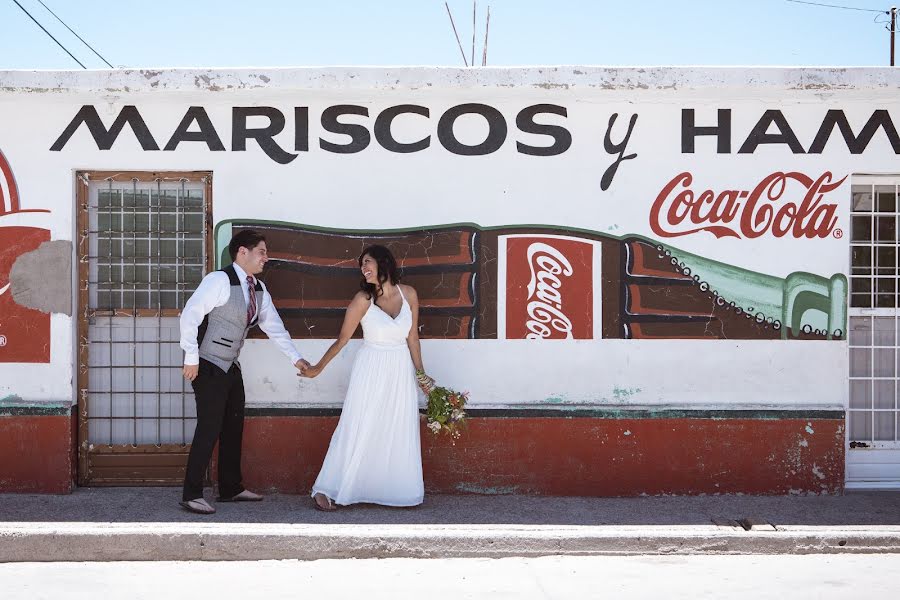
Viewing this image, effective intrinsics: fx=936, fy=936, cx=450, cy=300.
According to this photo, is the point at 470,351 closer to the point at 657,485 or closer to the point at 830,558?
the point at 657,485

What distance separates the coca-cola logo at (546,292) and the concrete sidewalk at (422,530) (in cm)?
134

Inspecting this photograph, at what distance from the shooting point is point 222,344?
6.47 meters

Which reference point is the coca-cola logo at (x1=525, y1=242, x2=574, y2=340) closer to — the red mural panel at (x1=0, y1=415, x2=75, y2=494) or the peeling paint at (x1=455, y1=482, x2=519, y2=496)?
the peeling paint at (x1=455, y1=482, x2=519, y2=496)

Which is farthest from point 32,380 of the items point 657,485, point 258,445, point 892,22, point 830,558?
point 892,22

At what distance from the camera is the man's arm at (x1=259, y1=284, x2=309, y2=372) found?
21.9 feet

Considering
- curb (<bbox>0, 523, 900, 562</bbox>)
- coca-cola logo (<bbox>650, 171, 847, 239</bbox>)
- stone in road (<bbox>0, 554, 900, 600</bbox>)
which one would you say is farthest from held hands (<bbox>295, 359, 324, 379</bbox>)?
coca-cola logo (<bbox>650, 171, 847, 239</bbox>)

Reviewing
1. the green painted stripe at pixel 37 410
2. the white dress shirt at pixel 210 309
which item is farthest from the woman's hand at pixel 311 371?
the green painted stripe at pixel 37 410

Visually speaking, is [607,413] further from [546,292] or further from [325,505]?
[325,505]

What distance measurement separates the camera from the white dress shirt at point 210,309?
20.6ft

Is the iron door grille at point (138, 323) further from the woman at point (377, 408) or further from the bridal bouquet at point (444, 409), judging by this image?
the bridal bouquet at point (444, 409)

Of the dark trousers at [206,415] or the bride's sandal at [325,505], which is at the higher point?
the dark trousers at [206,415]

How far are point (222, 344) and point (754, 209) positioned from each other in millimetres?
4081

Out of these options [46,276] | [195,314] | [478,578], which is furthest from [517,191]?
[46,276]

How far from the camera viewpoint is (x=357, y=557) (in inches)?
233
